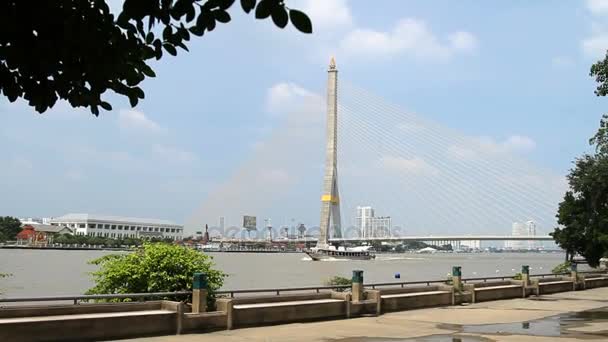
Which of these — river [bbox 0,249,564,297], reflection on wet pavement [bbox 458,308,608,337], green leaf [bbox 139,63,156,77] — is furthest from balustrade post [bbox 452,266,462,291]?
green leaf [bbox 139,63,156,77]

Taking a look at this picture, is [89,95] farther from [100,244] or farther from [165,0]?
[100,244]

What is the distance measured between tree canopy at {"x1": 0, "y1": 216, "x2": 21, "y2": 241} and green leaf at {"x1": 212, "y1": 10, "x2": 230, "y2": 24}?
171646 millimetres

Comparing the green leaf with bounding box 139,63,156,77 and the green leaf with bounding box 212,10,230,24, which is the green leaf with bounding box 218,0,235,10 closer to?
the green leaf with bounding box 212,10,230,24

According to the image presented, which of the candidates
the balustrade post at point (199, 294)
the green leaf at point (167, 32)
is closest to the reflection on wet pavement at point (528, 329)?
the balustrade post at point (199, 294)

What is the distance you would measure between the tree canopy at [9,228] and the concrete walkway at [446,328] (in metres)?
160

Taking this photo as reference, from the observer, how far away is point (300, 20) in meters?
3.13

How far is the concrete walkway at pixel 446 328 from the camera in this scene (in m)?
13.5

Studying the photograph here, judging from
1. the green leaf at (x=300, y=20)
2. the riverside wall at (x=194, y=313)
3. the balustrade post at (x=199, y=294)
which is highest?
the green leaf at (x=300, y=20)

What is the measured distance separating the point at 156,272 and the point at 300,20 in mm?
12993

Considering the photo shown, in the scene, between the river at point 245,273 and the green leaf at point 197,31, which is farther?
the river at point 245,273

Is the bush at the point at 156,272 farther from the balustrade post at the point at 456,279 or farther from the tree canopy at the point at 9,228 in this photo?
the tree canopy at the point at 9,228

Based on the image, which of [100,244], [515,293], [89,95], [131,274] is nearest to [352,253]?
[100,244]

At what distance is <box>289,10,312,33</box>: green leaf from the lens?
3113 millimetres

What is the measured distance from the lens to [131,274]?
15500mm
